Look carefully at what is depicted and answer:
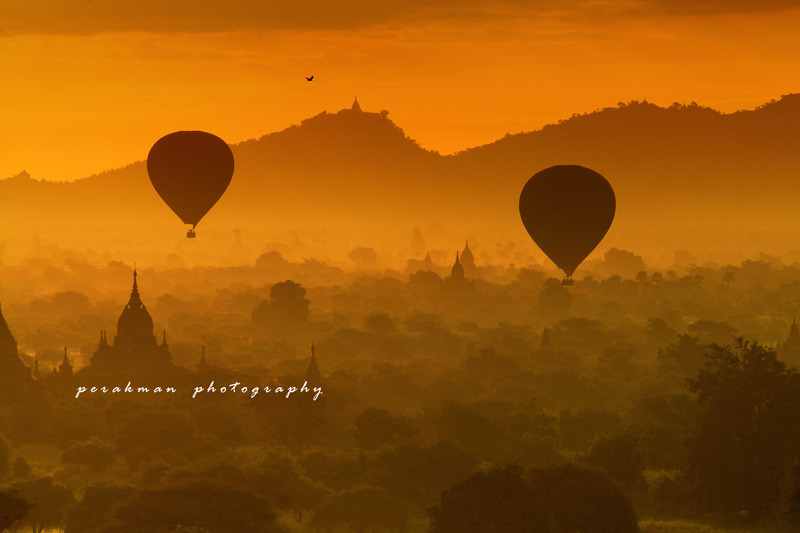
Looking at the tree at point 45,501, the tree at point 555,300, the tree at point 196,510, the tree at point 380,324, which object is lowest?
the tree at point 45,501

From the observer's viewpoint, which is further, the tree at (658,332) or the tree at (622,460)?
the tree at (658,332)

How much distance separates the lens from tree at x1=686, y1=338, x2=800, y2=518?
49.1 m

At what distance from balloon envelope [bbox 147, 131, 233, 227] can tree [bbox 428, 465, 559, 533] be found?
152ft

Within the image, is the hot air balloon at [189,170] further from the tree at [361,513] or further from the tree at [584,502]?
the tree at [584,502]

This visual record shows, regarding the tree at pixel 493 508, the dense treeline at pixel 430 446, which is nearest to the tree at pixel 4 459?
the dense treeline at pixel 430 446

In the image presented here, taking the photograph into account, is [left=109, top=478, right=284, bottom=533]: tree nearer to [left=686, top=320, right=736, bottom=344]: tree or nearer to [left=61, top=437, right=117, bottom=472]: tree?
[left=61, top=437, right=117, bottom=472]: tree

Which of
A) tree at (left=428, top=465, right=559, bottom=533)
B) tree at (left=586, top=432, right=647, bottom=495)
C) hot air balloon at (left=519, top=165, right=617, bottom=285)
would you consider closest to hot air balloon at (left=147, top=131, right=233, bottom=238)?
hot air balloon at (left=519, top=165, right=617, bottom=285)

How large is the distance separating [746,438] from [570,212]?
95.9 ft

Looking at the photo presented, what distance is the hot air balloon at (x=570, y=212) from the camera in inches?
3059

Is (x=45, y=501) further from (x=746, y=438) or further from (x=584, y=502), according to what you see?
(x=746, y=438)

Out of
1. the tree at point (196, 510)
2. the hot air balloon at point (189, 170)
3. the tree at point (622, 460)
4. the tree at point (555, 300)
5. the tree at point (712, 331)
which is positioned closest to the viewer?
the tree at point (196, 510)

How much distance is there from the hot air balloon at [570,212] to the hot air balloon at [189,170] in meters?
18.9

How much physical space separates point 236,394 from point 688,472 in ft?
98.3

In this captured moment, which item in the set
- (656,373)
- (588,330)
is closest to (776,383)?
(656,373)
